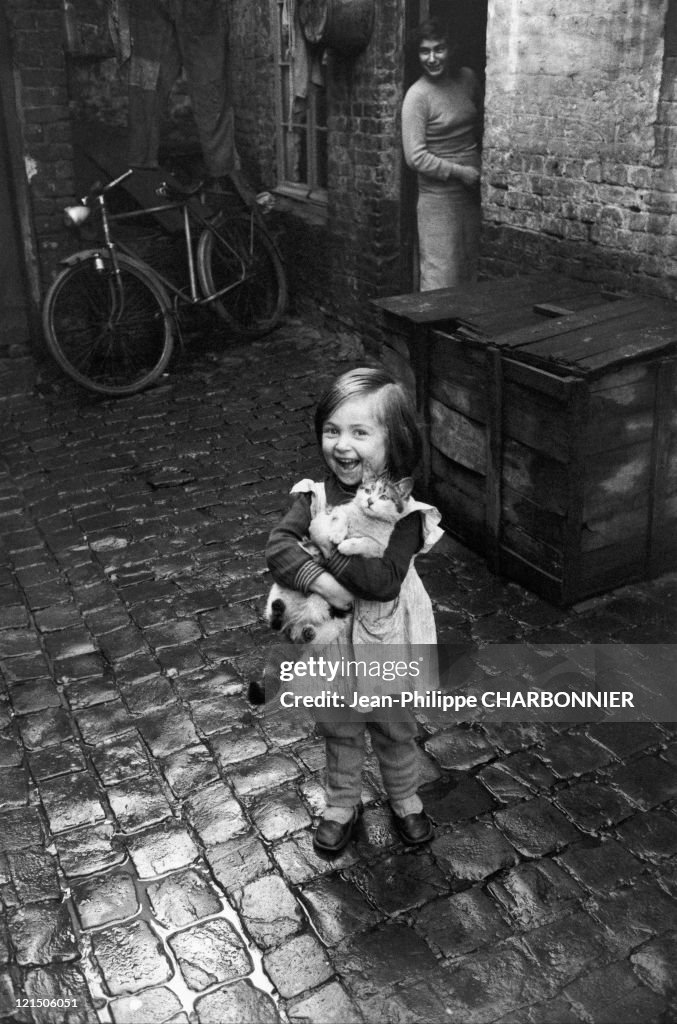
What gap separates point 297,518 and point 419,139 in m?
5.19

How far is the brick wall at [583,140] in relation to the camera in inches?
212

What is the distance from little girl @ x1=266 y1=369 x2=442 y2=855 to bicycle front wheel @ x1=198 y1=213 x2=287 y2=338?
6.15 meters

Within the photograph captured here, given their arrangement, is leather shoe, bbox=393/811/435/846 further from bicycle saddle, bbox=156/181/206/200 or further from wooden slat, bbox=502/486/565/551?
bicycle saddle, bbox=156/181/206/200

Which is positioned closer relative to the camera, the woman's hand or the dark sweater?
the dark sweater

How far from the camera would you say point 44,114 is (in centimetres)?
779

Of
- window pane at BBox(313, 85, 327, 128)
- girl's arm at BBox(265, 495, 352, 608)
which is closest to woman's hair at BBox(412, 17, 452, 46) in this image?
window pane at BBox(313, 85, 327, 128)

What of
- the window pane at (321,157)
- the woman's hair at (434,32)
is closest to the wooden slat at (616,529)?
the woman's hair at (434,32)

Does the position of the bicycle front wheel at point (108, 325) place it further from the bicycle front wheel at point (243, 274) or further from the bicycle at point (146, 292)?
the bicycle front wheel at point (243, 274)

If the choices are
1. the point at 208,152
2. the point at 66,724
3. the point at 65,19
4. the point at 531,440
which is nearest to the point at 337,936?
the point at 66,724

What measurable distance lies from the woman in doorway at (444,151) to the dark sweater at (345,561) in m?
4.48

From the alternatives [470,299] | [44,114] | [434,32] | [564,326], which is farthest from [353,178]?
[564,326]

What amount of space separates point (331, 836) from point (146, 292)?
581 cm

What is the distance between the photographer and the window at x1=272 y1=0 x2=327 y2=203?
858cm

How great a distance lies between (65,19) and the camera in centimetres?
1013
